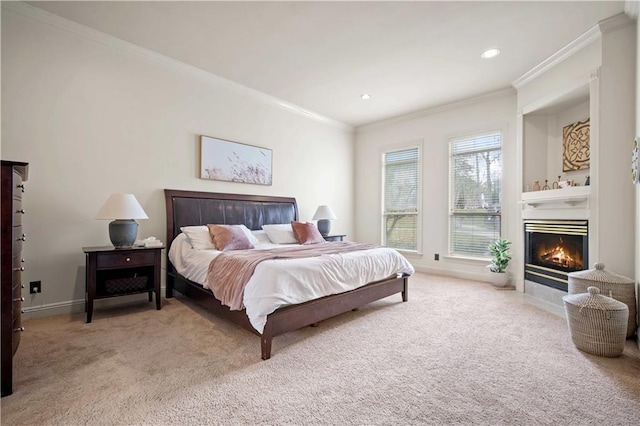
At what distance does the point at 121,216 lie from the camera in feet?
9.48

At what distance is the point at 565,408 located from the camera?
1.61m

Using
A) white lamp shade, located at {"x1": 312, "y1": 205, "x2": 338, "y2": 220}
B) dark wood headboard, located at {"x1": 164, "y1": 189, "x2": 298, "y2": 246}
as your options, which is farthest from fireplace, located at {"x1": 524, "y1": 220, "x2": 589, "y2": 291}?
dark wood headboard, located at {"x1": 164, "y1": 189, "x2": 298, "y2": 246}

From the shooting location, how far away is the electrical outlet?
2.85 meters

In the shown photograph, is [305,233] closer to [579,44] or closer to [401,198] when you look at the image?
[401,198]

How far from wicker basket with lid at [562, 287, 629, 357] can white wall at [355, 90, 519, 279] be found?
7.12 feet

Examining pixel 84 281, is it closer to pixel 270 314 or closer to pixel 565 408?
pixel 270 314

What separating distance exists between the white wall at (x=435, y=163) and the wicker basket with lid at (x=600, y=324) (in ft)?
7.12

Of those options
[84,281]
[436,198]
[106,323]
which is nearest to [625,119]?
[436,198]

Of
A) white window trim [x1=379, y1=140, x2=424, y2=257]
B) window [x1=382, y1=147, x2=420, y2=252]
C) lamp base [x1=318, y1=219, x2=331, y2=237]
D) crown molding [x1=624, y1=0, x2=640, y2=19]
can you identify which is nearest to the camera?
crown molding [x1=624, y1=0, x2=640, y2=19]

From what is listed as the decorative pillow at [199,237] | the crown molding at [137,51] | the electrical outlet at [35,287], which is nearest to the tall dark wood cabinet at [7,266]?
the electrical outlet at [35,287]

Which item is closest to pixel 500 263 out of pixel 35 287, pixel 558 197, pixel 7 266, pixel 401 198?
pixel 558 197

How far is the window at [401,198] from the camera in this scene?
5.59m

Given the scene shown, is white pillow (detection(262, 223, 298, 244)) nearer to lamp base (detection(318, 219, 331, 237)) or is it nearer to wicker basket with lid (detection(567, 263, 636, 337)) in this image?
lamp base (detection(318, 219, 331, 237))

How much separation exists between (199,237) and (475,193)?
4.23m
